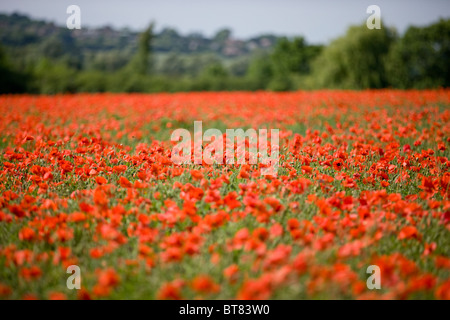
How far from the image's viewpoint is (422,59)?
850 inches

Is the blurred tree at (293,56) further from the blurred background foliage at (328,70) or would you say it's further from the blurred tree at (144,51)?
the blurred tree at (144,51)

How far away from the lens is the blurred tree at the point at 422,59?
807 inches

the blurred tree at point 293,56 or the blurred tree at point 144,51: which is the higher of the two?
the blurred tree at point 293,56

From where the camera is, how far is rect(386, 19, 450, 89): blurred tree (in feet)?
67.3

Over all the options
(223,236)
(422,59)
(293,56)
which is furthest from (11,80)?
(293,56)

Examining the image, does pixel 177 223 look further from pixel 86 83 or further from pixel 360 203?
pixel 86 83

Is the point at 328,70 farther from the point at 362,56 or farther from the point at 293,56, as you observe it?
the point at 293,56

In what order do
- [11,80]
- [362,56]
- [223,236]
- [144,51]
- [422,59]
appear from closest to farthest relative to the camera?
[223,236] → [11,80] → [422,59] → [362,56] → [144,51]

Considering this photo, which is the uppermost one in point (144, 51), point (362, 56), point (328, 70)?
point (144, 51)

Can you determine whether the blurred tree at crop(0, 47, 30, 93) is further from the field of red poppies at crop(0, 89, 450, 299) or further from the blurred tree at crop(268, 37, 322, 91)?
the blurred tree at crop(268, 37, 322, 91)

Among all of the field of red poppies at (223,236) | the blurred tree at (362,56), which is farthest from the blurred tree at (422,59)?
the field of red poppies at (223,236)

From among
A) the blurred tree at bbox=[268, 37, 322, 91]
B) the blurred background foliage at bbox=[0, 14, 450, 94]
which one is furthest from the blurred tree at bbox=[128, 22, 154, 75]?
the blurred tree at bbox=[268, 37, 322, 91]
